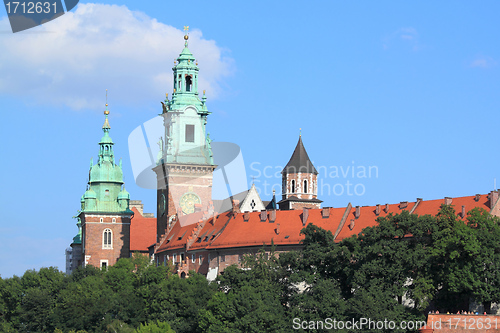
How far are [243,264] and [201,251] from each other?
46.1 ft

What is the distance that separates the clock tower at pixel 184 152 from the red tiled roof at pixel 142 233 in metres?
11.2

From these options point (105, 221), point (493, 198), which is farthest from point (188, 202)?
point (493, 198)

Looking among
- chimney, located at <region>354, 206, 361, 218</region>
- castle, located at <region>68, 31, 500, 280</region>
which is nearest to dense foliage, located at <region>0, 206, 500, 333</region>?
castle, located at <region>68, 31, 500, 280</region>

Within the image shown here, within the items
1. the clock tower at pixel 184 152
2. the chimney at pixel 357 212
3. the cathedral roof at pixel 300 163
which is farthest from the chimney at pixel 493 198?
the cathedral roof at pixel 300 163

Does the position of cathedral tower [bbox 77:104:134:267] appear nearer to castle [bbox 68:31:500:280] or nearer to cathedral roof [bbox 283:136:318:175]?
castle [bbox 68:31:500:280]

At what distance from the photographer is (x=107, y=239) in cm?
13350

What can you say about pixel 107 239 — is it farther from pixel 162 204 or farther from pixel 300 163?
pixel 300 163

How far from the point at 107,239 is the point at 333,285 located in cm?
5678

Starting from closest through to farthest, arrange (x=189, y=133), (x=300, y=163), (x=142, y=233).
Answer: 1. (x=189, y=133)
2. (x=142, y=233)
3. (x=300, y=163)

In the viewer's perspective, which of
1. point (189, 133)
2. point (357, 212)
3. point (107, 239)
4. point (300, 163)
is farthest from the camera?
point (300, 163)

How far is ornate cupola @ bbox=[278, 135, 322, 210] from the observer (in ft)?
444

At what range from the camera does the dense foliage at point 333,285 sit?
78188 mm

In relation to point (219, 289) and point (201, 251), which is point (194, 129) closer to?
point (201, 251)

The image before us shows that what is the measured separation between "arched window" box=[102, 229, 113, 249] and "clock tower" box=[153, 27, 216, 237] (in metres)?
11.7
